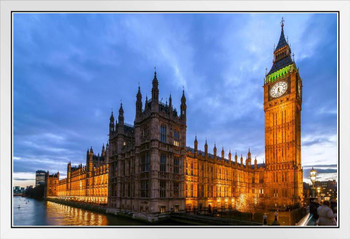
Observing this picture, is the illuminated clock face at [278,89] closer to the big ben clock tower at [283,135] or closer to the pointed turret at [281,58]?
the big ben clock tower at [283,135]

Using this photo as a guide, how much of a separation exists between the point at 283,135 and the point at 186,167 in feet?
127

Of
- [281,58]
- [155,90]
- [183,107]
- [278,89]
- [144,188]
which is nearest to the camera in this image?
[155,90]

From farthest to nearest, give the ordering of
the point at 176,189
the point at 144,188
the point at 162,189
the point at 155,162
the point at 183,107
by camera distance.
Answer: the point at 183,107 → the point at 176,189 → the point at 144,188 → the point at 162,189 → the point at 155,162

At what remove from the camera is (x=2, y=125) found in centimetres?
1830

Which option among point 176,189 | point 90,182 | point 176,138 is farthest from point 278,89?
point 90,182

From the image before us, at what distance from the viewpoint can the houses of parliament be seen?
117 feet

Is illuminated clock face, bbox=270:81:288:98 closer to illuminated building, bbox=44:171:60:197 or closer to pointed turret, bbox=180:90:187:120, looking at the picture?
pointed turret, bbox=180:90:187:120

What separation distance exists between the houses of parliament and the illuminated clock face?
0.27 metres

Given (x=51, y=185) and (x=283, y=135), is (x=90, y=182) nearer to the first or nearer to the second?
(x=283, y=135)

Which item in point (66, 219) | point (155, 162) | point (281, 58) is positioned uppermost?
point (281, 58)

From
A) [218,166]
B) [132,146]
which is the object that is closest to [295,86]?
[218,166]

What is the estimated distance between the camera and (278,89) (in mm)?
69938
